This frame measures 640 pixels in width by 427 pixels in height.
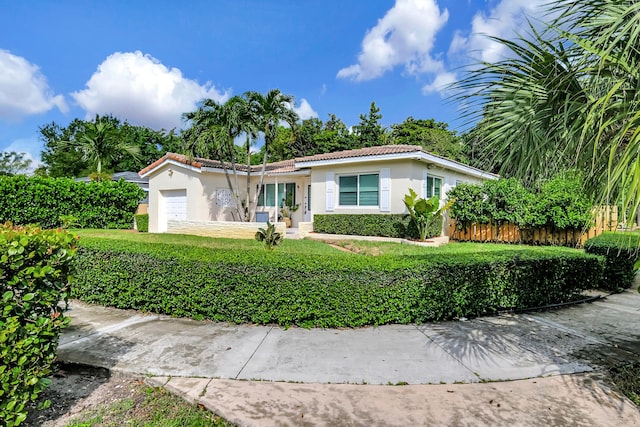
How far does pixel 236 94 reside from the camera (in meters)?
17.2

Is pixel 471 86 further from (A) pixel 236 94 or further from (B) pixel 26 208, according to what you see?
(B) pixel 26 208

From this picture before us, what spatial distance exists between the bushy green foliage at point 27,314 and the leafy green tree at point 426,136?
3098cm

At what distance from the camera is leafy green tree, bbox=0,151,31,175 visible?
36.1 meters

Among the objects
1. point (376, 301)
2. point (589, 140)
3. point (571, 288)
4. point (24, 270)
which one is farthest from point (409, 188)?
point (24, 270)

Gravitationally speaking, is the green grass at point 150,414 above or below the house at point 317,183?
below

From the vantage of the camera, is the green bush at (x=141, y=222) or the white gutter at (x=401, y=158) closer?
the white gutter at (x=401, y=158)

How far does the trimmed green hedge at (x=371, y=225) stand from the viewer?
1421 cm

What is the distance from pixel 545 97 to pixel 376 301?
3.45 m

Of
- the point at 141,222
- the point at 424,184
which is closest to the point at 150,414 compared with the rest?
the point at 424,184

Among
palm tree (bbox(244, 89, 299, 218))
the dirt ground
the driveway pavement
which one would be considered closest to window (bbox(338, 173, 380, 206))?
palm tree (bbox(244, 89, 299, 218))

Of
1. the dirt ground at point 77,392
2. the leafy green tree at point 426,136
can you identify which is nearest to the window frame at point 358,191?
the dirt ground at point 77,392

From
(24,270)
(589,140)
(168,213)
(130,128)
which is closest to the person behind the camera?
(24,270)

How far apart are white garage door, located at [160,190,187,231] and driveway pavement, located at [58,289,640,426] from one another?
13.9 m

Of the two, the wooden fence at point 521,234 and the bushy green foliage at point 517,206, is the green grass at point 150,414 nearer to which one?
the bushy green foliage at point 517,206
